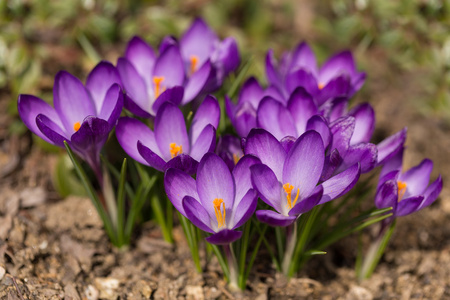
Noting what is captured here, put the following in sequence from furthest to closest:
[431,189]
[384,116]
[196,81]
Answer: [384,116], [196,81], [431,189]

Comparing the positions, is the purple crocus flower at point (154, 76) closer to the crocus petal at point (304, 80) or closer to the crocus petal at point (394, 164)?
the crocus petal at point (304, 80)

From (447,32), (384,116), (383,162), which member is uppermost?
(447,32)

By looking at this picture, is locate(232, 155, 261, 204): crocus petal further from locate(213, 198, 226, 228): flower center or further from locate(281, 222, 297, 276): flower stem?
locate(281, 222, 297, 276): flower stem

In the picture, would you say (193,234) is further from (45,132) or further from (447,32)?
(447,32)

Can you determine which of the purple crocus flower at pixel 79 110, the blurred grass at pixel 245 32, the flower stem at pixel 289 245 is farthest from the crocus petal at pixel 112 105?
the blurred grass at pixel 245 32

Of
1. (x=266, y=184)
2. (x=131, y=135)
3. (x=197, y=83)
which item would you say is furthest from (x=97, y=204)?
(x=266, y=184)

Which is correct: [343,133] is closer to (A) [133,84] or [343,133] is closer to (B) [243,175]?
(B) [243,175]

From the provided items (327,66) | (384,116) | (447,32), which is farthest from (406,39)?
(327,66)
